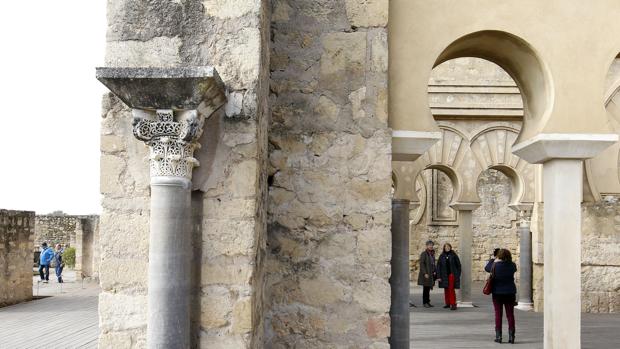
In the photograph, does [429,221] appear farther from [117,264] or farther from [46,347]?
[117,264]

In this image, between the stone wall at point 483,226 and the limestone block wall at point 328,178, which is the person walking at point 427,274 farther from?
the limestone block wall at point 328,178

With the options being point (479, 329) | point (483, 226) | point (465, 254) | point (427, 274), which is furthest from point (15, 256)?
point (483, 226)

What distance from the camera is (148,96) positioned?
314 centimetres

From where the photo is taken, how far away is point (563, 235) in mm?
4598

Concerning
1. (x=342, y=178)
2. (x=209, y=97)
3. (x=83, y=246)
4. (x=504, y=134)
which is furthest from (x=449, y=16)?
(x=83, y=246)

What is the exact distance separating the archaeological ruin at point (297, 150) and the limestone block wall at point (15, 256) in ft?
31.5

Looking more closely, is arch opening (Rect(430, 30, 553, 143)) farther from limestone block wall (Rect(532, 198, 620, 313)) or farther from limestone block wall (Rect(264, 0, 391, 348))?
limestone block wall (Rect(532, 198, 620, 313))

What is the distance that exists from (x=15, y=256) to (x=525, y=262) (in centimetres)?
995

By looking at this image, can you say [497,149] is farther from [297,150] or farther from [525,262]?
[297,150]

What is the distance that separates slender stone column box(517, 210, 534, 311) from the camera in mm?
11914

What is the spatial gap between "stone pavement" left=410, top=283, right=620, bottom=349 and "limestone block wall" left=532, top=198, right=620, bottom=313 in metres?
0.26

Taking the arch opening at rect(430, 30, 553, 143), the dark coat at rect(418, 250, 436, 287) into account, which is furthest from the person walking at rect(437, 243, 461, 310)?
the arch opening at rect(430, 30, 553, 143)

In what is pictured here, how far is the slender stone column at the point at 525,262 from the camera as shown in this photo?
1191 cm

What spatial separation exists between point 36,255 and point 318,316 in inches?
869
